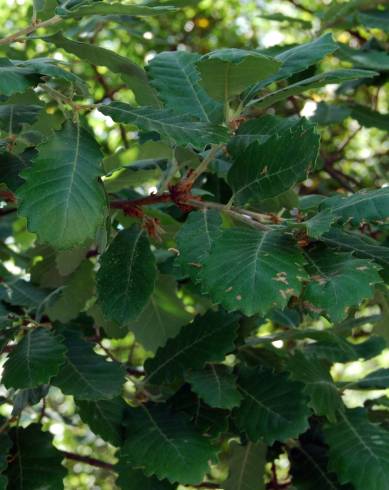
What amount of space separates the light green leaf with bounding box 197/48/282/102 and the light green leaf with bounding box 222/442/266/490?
30.0 inches

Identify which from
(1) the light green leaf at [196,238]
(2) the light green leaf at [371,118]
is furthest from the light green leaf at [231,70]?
(2) the light green leaf at [371,118]

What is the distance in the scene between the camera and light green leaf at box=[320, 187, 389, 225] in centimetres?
114

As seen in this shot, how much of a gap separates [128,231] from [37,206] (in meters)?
0.39

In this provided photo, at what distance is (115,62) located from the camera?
4.57ft

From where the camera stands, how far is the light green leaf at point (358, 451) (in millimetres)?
1396

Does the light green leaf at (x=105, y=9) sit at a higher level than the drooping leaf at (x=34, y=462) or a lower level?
higher

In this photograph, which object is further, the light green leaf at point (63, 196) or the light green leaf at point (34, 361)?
the light green leaf at point (34, 361)

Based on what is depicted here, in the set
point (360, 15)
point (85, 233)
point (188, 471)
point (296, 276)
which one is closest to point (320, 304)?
point (296, 276)

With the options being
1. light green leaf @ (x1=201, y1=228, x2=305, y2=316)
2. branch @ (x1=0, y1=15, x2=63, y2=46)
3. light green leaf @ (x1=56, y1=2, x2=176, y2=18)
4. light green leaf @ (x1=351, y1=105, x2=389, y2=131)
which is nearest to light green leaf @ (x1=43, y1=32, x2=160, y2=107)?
branch @ (x1=0, y1=15, x2=63, y2=46)

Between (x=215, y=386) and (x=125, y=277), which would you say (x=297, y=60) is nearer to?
(x=125, y=277)

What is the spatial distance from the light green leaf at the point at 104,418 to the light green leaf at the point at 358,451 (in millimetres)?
396

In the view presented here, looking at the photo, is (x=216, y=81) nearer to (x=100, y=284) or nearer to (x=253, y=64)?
(x=253, y=64)

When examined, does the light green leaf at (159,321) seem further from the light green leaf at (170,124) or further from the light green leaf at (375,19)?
the light green leaf at (375,19)

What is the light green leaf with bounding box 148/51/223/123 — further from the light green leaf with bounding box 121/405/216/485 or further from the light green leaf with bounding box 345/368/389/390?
the light green leaf with bounding box 345/368/389/390
